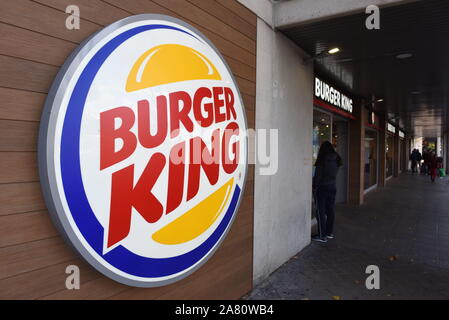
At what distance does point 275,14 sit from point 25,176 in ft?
10.9

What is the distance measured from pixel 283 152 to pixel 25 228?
3.06 meters

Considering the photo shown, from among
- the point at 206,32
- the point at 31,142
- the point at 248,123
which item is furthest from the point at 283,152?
the point at 31,142

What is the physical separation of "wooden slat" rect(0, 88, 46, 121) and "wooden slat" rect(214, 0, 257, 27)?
6.32 ft

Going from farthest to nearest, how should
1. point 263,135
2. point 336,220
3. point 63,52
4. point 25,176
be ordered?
1. point 336,220
2. point 263,135
3. point 63,52
4. point 25,176

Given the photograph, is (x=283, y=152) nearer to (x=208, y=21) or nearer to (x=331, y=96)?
(x=208, y=21)

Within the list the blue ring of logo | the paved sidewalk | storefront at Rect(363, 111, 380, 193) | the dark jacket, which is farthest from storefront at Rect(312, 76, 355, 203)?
the blue ring of logo

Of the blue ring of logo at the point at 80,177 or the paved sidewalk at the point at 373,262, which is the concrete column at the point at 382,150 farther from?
the blue ring of logo at the point at 80,177

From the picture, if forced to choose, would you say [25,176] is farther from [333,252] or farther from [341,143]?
[341,143]

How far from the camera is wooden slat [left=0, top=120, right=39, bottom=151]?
1.49m

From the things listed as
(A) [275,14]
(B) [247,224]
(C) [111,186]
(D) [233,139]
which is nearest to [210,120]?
(D) [233,139]

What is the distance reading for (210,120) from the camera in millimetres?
2574

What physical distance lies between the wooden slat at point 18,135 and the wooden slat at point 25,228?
0.33m

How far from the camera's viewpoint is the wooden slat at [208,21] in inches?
94.8

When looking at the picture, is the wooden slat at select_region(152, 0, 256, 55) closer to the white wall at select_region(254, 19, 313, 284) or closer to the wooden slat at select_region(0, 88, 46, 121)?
the white wall at select_region(254, 19, 313, 284)
